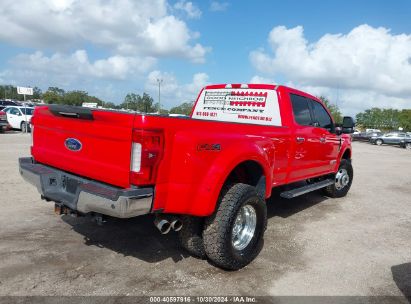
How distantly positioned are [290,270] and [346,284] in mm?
555

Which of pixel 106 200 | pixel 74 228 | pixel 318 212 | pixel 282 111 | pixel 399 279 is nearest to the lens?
pixel 106 200

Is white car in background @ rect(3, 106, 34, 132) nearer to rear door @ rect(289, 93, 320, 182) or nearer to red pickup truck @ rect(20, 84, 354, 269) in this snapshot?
red pickup truck @ rect(20, 84, 354, 269)

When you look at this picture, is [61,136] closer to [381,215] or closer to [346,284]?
[346,284]

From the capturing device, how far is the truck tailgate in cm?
318

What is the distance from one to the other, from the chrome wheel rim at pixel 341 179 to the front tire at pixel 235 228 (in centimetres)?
388

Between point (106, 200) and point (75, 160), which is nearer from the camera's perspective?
point (106, 200)

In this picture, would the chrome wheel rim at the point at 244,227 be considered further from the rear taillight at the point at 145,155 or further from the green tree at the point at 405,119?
the green tree at the point at 405,119

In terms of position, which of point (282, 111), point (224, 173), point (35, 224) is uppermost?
point (282, 111)

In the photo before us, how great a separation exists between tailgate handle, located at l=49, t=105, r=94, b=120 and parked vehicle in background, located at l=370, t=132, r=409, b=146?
36028 millimetres

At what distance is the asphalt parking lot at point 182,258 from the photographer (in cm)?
350

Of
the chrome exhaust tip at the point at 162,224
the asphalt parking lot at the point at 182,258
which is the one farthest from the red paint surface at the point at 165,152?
the asphalt parking lot at the point at 182,258

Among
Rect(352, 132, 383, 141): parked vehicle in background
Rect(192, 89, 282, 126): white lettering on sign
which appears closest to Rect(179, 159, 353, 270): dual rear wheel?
Rect(192, 89, 282, 126): white lettering on sign

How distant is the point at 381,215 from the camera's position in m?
6.54

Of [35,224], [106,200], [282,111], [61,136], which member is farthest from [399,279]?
[35,224]
